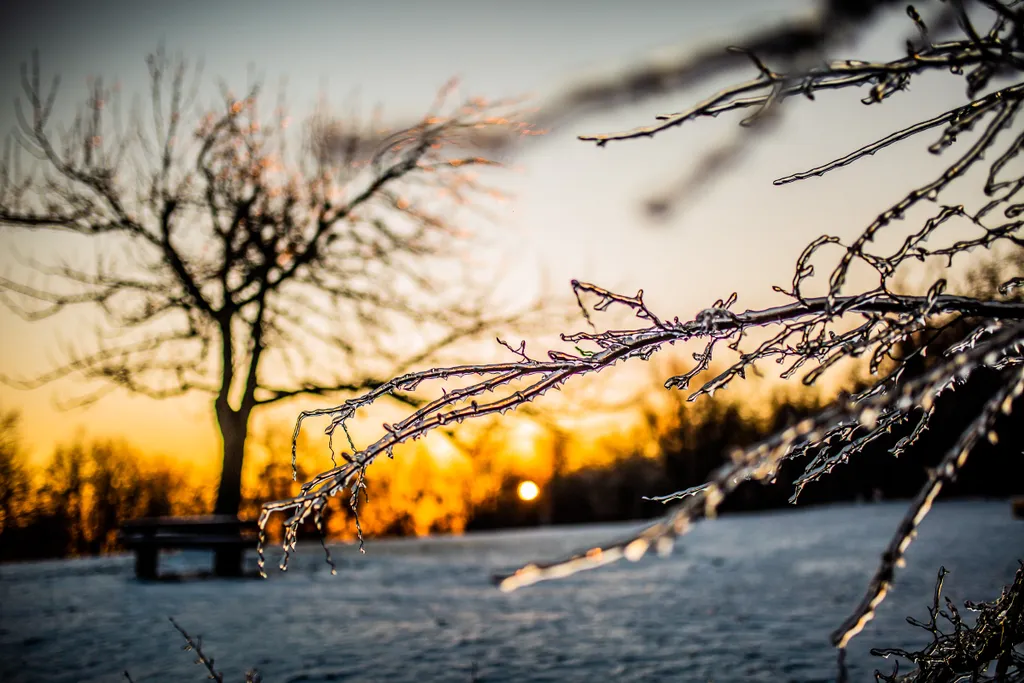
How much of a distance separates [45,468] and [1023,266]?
33.5 metres

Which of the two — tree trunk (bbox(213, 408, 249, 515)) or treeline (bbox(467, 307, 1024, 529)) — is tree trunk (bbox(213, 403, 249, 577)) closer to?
tree trunk (bbox(213, 408, 249, 515))

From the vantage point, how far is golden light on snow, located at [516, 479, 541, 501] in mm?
42906

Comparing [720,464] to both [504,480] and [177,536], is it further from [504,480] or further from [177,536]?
[177,536]

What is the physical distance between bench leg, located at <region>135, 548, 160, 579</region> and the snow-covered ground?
287 millimetres

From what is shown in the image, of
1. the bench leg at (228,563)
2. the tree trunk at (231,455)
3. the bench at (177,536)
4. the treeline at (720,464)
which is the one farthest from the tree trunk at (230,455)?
the treeline at (720,464)

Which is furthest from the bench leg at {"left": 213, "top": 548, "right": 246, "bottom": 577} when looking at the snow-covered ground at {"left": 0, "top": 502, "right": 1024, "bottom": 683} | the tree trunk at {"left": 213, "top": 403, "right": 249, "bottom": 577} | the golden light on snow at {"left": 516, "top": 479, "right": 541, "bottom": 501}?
the golden light on snow at {"left": 516, "top": 479, "right": 541, "bottom": 501}

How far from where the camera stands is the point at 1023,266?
228 cm

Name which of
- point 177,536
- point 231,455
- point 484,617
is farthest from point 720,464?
point 484,617

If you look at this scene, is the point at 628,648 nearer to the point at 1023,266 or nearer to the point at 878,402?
the point at 1023,266

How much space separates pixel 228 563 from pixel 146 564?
3.55 ft

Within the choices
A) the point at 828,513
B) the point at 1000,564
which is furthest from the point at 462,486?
the point at 1000,564

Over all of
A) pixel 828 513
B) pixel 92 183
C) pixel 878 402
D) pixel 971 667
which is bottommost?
pixel 828 513

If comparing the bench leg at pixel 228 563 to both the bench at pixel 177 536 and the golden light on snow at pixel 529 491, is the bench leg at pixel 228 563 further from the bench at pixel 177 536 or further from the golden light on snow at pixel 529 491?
the golden light on snow at pixel 529 491

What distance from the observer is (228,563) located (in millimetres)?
10305
